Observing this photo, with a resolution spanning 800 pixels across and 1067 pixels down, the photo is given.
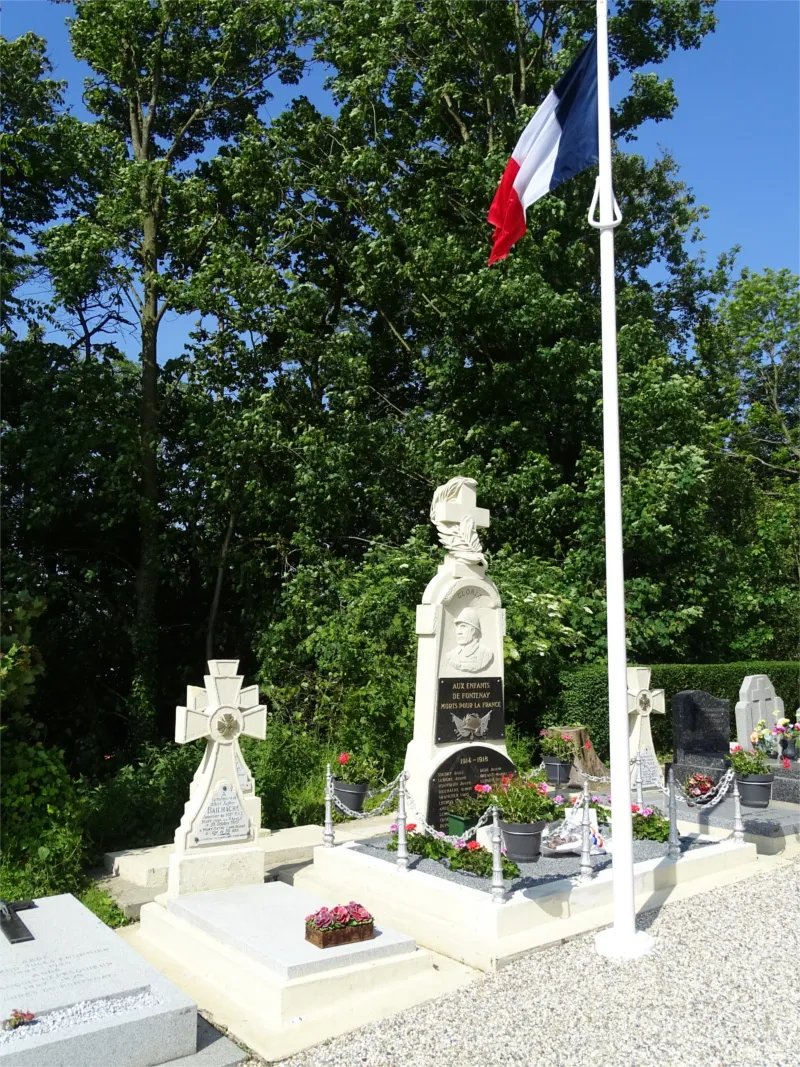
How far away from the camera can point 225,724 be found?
8375mm

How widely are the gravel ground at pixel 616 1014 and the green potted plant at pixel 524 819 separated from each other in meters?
0.86

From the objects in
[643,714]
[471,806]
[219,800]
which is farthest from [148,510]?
[471,806]

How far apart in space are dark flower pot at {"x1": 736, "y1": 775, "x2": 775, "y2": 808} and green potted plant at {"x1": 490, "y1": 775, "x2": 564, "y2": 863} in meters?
4.40

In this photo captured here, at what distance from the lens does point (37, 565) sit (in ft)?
53.0

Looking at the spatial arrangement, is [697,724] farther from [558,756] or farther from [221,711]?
[221,711]

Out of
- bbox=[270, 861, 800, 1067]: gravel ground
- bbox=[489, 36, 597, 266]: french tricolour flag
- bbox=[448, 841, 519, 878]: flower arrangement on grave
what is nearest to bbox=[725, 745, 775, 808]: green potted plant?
bbox=[270, 861, 800, 1067]: gravel ground

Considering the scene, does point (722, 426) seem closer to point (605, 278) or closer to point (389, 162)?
point (389, 162)

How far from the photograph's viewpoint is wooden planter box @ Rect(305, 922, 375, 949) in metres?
5.96

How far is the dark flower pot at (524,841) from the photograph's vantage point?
7.47 meters

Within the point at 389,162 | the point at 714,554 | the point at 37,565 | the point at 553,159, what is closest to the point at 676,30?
the point at 389,162

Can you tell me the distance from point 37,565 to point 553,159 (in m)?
12.4

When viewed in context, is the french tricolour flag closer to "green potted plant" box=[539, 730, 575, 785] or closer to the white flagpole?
the white flagpole

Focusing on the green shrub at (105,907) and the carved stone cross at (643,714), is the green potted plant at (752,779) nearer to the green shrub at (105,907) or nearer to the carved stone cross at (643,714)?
the carved stone cross at (643,714)

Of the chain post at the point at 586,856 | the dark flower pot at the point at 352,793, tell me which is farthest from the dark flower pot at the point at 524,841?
the dark flower pot at the point at 352,793
